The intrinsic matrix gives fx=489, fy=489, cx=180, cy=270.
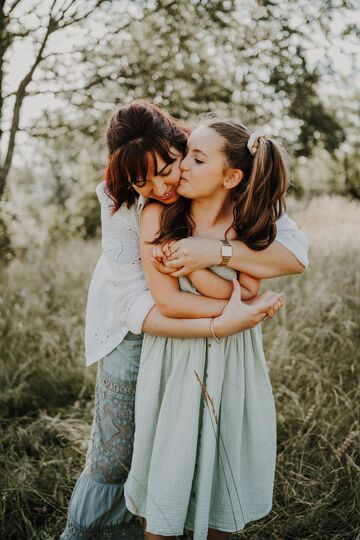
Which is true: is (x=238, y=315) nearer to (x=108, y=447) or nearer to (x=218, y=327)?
(x=218, y=327)

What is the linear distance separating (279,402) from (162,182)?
1.79m

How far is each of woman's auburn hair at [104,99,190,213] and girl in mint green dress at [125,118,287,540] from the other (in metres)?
0.12

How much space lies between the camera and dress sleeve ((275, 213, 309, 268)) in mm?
1913

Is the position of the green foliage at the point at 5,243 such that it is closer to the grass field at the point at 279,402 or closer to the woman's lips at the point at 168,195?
the grass field at the point at 279,402

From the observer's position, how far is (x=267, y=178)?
182cm

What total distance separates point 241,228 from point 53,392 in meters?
2.11

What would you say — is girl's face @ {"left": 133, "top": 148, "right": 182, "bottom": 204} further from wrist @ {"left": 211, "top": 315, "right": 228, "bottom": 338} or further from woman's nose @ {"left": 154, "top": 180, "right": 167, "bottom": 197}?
wrist @ {"left": 211, "top": 315, "right": 228, "bottom": 338}

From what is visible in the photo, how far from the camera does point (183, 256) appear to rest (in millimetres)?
1709

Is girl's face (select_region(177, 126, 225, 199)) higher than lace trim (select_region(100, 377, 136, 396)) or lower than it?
higher

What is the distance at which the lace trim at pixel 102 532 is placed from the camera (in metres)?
2.02

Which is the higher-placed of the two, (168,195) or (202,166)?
(202,166)

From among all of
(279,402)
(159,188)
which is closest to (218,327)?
(159,188)

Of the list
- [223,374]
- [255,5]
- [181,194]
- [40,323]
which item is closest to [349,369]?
[223,374]

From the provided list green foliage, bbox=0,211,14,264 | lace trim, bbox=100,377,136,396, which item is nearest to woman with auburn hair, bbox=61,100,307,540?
lace trim, bbox=100,377,136,396
